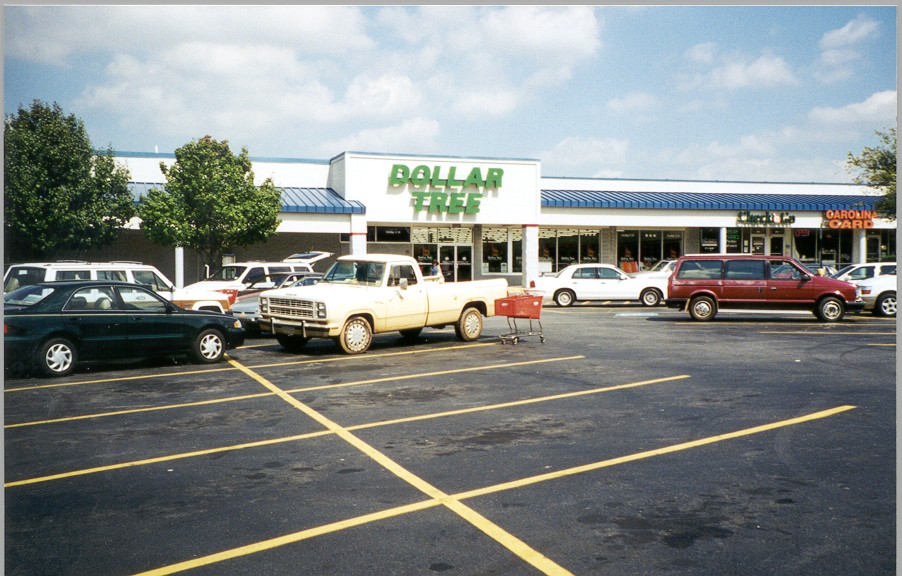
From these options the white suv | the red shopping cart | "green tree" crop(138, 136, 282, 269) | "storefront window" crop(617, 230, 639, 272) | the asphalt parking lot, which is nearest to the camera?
the asphalt parking lot

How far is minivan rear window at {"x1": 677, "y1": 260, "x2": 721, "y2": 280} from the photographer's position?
65.8 ft

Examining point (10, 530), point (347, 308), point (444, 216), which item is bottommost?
point (10, 530)

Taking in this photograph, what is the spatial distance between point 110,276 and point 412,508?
1114 centimetres

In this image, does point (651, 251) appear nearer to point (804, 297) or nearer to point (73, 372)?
point (804, 297)

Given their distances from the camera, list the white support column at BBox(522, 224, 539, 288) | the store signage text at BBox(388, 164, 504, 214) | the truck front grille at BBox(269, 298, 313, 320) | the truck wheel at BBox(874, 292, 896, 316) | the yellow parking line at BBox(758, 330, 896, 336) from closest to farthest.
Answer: the truck front grille at BBox(269, 298, 313, 320), the yellow parking line at BBox(758, 330, 896, 336), the truck wheel at BBox(874, 292, 896, 316), the store signage text at BBox(388, 164, 504, 214), the white support column at BBox(522, 224, 539, 288)

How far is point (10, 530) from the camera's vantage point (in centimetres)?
473

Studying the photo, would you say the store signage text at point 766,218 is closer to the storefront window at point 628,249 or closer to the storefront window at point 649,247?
the storefront window at point 649,247

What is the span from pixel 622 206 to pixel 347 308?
2419 cm

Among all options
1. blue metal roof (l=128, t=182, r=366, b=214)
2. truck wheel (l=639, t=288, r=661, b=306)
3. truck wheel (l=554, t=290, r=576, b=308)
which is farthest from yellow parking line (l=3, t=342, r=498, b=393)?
blue metal roof (l=128, t=182, r=366, b=214)

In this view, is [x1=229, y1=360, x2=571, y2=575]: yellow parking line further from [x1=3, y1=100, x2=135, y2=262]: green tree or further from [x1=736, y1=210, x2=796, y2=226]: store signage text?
[x1=736, y1=210, x2=796, y2=226]: store signage text

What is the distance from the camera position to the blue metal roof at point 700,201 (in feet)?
115

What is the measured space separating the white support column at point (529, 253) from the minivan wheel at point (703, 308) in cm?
1392

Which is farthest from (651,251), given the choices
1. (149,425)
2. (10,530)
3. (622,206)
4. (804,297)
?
(10,530)

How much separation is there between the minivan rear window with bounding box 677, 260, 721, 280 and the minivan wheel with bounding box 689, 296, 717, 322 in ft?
1.85
